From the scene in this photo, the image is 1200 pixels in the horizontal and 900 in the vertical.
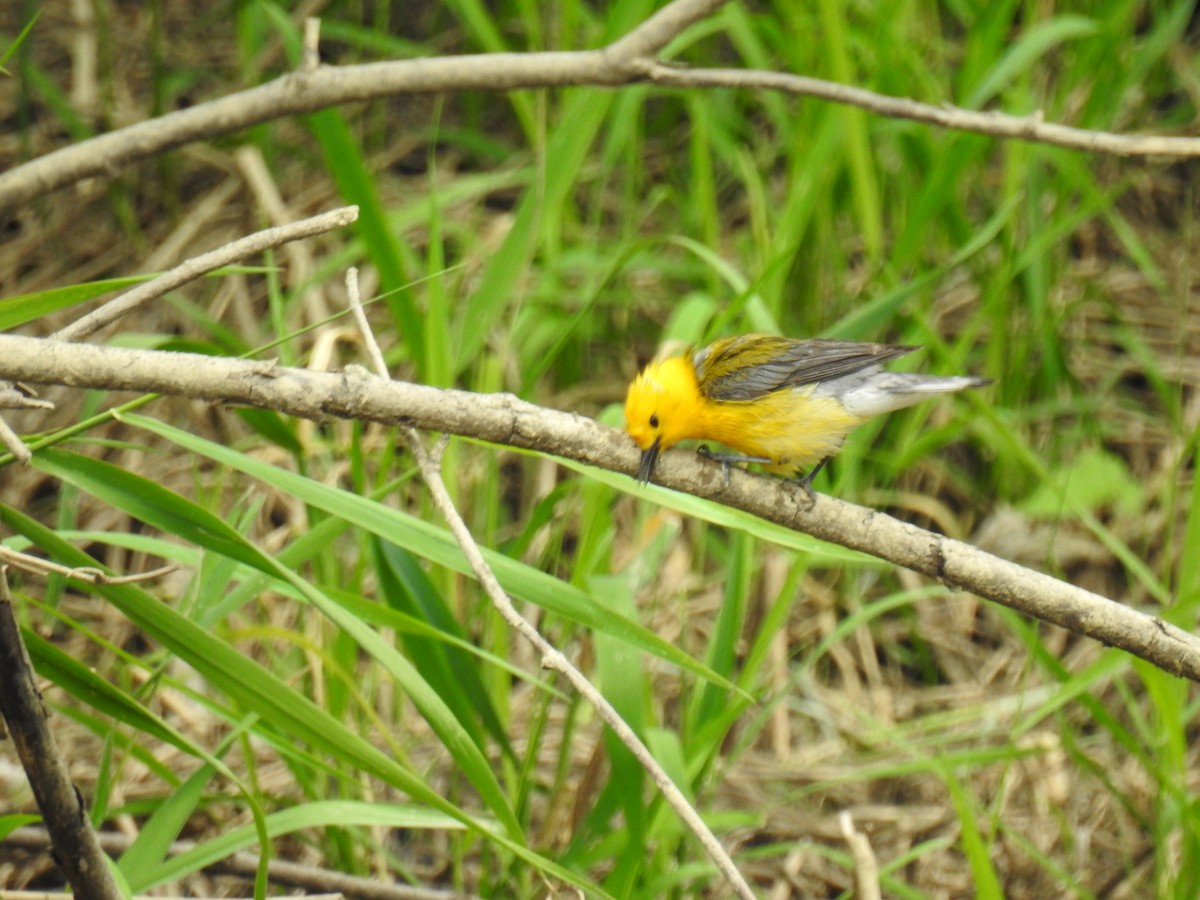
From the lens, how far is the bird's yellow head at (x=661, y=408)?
2621mm

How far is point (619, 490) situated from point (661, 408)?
1.04 feet

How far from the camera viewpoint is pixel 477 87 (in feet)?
10.6

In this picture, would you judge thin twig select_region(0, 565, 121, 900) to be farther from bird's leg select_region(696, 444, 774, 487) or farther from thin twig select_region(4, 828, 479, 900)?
bird's leg select_region(696, 444, 774, 487)

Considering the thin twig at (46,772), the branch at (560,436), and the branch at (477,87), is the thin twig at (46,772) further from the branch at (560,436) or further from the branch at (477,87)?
the branch at (477,87)

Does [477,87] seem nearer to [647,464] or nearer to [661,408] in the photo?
[661,408]

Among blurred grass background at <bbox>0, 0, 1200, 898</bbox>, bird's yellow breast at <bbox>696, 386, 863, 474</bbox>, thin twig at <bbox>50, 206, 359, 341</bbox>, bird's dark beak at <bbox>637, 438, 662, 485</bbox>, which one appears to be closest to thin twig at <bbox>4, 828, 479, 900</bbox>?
blurred grass background at <bbox>0, 0, 1200, 898</bbox>

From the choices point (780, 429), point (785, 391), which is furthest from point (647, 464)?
point (785, 391)

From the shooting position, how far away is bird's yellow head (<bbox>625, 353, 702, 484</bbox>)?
2.62 m

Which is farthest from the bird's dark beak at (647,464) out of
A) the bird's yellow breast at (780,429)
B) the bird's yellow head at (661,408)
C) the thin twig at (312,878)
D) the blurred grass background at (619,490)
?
the thin twig at (312,878)

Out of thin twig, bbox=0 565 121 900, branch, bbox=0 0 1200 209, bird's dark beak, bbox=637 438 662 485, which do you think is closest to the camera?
thin twig, bbox=0 565 121 900

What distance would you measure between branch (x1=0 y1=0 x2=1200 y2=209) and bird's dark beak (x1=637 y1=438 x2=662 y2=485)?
3.46ft

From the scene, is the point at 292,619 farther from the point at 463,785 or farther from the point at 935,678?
the point at 935,678

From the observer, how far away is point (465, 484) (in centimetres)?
404

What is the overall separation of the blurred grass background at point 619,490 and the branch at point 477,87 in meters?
0.12
